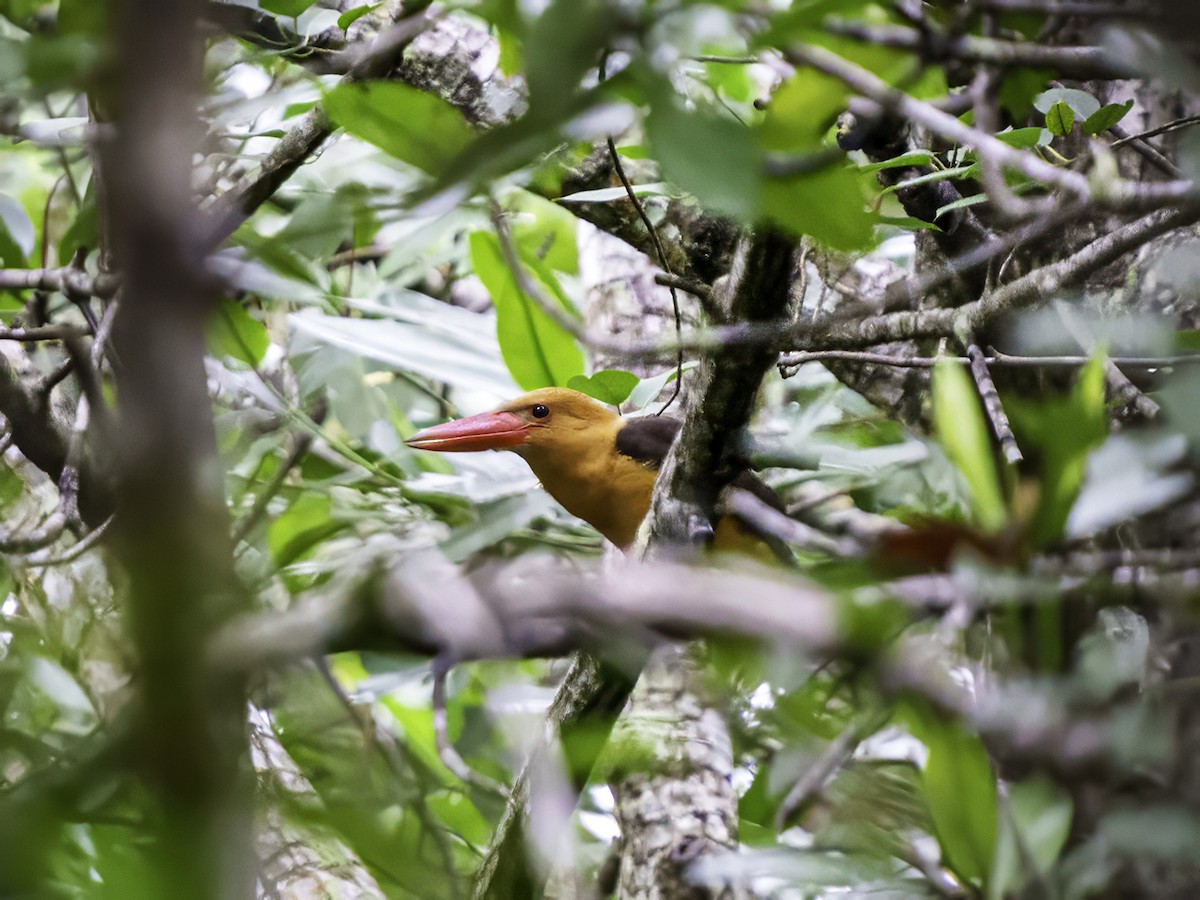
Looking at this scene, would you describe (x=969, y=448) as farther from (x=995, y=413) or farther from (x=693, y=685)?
(x=995, y=413)

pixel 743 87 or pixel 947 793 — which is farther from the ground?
pixel 743 87

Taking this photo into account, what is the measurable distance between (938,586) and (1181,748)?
0.68 ft

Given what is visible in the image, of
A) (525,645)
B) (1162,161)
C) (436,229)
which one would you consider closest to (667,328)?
(436,229)

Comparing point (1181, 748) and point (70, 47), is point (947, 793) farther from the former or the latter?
point (70, 47)

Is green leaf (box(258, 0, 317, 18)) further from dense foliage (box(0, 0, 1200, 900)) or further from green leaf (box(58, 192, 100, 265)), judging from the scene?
green leaf (box(58, 192, 100, 265))

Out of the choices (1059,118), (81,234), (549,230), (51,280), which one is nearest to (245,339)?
(51,280)

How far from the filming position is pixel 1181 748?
1.97 feet

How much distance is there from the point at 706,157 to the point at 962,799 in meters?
0.35

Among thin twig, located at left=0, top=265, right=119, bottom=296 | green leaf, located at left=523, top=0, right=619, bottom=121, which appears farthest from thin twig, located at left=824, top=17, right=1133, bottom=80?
thin twig, located at left=0, top=265, right=119, bottom=296

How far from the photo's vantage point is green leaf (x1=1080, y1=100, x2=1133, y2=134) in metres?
1.10

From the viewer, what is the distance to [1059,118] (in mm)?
1105

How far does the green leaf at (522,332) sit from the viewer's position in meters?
2.03

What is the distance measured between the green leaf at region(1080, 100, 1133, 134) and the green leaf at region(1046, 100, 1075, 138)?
0.02 meters

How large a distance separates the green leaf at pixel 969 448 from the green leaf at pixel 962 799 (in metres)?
0.13
